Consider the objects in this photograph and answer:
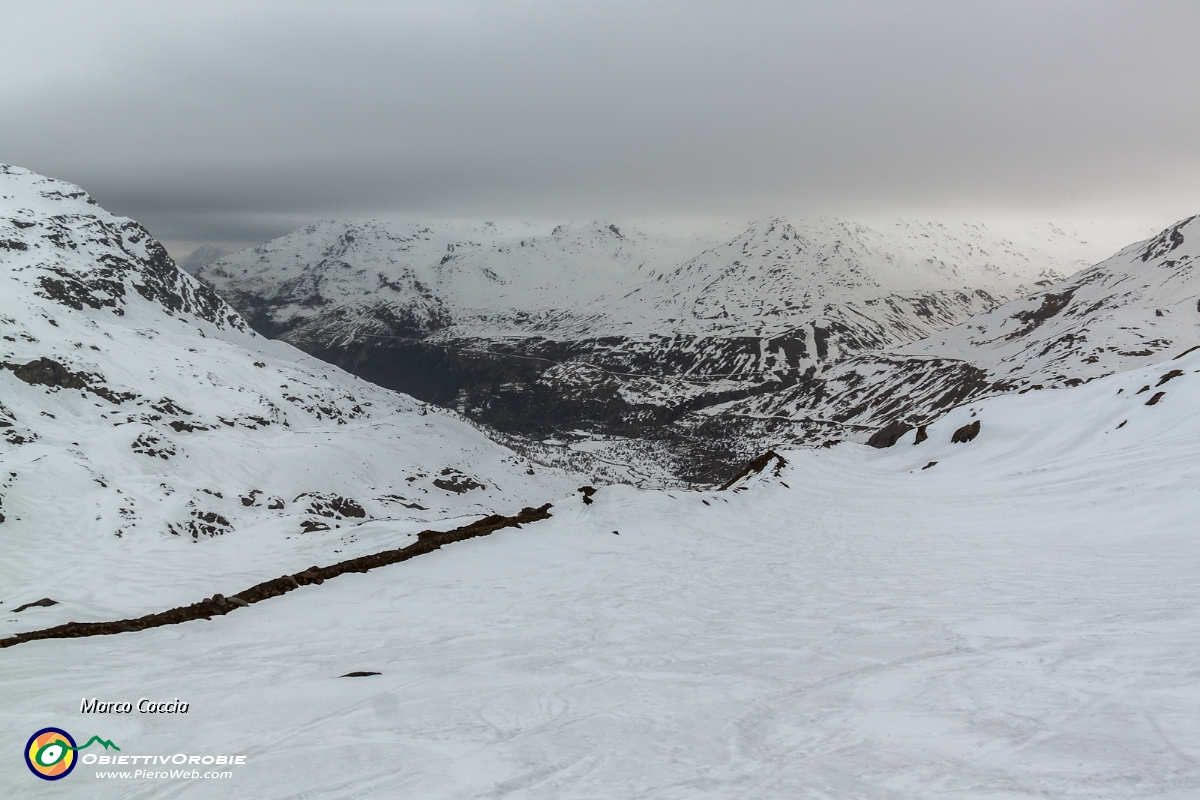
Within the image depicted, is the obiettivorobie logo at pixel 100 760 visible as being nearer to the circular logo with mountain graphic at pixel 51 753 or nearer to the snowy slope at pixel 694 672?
the circular logo with mountain graphic at pixel 51 753

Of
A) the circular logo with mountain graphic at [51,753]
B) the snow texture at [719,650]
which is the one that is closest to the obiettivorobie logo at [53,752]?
the circular logo with mountain graphic at [51,753]

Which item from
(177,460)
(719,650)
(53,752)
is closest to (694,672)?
(719,650)

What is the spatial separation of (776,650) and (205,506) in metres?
110

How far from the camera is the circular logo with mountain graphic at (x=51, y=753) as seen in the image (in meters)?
7.71

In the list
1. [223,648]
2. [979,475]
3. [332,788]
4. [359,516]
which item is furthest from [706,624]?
[359,516]

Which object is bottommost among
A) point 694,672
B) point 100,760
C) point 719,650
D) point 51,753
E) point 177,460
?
point 719,650

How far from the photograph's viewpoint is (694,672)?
35.5 feet

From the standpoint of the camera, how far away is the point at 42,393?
4985 inches

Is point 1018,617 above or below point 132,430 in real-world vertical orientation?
below

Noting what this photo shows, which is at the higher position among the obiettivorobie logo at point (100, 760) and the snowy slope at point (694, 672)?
the obiettivorobie logo at point (100, 760)

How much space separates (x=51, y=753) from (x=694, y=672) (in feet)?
29.6

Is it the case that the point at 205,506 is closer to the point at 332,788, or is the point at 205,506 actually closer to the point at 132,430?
the point at 132,430

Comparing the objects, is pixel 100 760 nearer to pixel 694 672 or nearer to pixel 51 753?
pixel 51 753

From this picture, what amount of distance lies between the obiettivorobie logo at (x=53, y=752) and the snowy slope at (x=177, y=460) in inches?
648
